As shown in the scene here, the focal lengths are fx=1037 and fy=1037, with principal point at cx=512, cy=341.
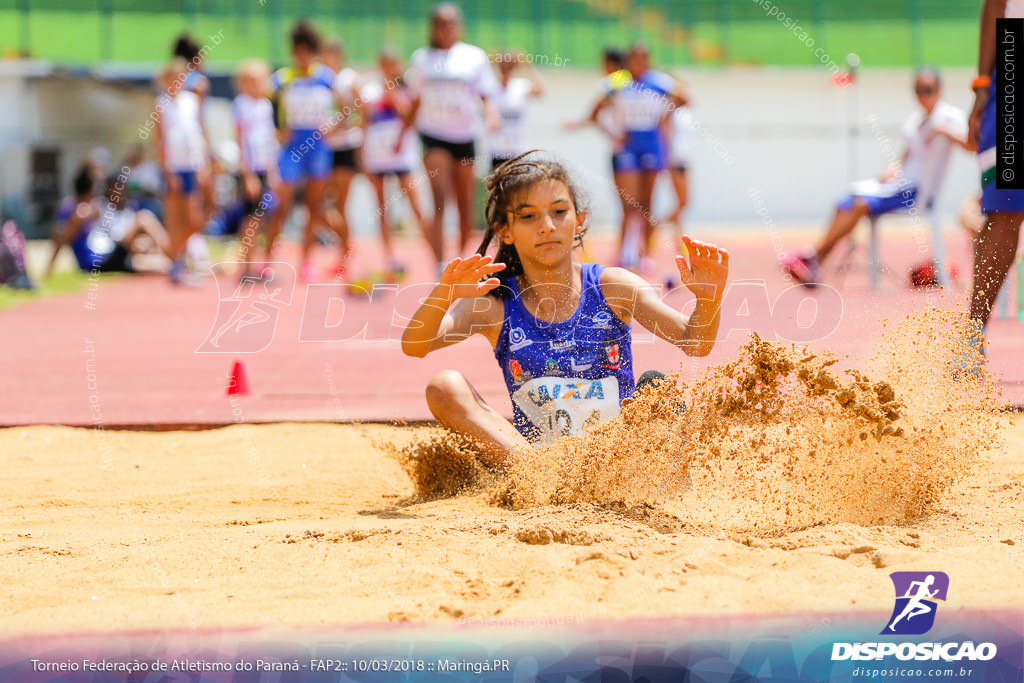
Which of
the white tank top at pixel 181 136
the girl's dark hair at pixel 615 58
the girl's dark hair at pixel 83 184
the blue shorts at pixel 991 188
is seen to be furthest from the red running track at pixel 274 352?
the girl's dark hair at pixel 615 58

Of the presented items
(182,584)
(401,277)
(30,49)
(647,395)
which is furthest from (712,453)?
(30,49)

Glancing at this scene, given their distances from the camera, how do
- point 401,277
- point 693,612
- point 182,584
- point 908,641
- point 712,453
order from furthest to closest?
point 401,277 → point 712,453 → point 182,584 → point 693,612 → point 908,641

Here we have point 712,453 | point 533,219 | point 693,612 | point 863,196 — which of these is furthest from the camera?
point 863,196

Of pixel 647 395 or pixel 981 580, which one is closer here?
pixel 981 580

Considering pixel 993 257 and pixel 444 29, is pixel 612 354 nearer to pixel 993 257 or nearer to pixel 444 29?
pixel 993 257

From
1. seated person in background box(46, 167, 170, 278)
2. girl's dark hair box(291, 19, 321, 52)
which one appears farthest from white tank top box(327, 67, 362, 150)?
seated person in background box(46, 167, 170, 278)

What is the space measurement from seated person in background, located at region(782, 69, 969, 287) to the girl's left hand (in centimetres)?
556

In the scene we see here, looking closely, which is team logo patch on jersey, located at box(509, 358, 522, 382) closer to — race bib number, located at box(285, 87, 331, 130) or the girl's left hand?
the girl's left hand

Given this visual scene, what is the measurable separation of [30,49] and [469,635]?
24.3 metres

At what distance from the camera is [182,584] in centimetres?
241

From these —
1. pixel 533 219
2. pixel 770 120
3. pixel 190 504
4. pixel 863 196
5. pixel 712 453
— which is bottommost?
pixel 190 504

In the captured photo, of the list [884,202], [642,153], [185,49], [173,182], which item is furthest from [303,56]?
[884,202]

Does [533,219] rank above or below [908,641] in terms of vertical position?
above

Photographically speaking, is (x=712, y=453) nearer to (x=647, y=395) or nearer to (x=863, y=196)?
(x=647, y=395)
